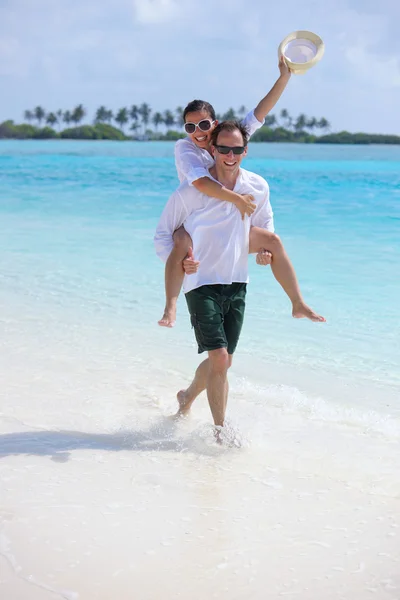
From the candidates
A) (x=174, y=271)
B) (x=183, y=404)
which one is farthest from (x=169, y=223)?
(x=183, y=404)

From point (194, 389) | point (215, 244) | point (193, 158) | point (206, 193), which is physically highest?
point (193, 158)

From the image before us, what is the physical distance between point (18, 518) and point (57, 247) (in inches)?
340

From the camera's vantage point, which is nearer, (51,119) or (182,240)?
(182,240)

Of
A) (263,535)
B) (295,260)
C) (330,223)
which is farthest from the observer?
(330,223)

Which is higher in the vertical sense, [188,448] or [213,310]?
[213,310]

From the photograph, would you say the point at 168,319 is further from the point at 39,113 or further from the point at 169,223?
the point at 39,113

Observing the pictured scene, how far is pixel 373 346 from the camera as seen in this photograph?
6.42m

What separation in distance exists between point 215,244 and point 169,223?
0.90ft

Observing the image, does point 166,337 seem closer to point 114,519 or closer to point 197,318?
point 197,318

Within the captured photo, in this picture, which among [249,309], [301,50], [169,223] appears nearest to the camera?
[169,223]

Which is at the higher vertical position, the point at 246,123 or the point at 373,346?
the point at 246,123

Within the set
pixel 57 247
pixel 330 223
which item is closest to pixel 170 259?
pixel 57 247

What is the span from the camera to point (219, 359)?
4.04 meters

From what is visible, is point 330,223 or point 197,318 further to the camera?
point 330,223
